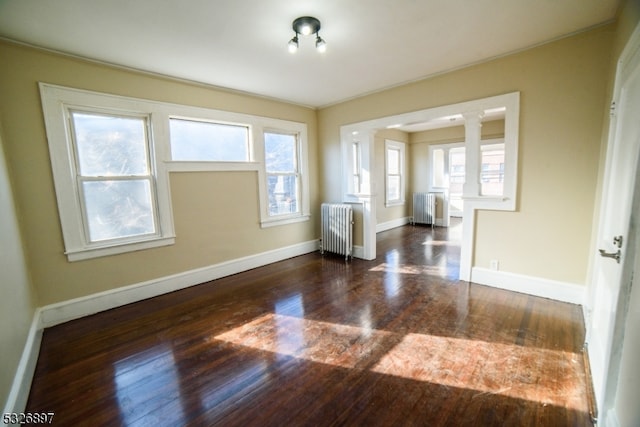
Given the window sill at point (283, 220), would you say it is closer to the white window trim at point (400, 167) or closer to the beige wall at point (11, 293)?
the beige wall at point (11, 293)

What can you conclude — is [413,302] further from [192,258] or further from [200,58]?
[200,58]

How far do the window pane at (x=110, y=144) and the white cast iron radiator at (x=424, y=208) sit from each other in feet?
20.4

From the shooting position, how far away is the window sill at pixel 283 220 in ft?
14.2

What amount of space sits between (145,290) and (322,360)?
240cm

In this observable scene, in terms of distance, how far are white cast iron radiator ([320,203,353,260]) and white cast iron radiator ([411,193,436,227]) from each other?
3.51 meters

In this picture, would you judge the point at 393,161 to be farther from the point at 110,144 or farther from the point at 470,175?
the point at 110,144

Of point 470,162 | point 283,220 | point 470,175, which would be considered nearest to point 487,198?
point 470,175

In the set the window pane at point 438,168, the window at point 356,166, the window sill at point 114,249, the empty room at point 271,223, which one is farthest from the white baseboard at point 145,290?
the window pane at point 438,168

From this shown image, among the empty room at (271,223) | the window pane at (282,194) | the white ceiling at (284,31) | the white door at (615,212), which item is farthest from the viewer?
the window pane at (282,194)

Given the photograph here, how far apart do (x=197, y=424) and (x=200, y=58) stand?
122 inches

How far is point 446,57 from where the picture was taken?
295 centimetres

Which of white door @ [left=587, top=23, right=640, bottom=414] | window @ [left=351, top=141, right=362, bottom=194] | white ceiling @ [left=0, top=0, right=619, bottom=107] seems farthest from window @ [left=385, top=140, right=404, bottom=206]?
white door @ [left=587, top=23, right=640, bottom=414]

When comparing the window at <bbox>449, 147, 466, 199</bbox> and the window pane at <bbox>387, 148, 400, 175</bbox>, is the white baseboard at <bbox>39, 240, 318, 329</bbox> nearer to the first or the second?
the window pane at <bbox>387, 148, 400, 175</bbox>

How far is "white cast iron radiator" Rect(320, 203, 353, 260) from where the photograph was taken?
4457mm
